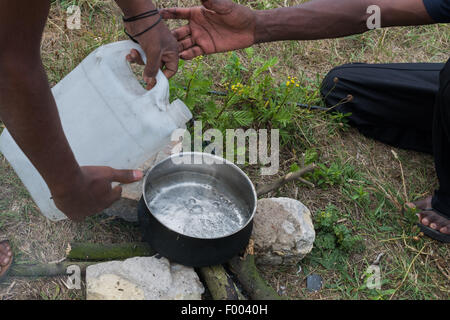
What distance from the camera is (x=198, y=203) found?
219cm

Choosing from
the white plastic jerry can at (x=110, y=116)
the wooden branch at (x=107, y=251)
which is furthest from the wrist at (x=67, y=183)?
the wooden branch at (x=107, y=251)

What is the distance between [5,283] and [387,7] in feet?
7.93

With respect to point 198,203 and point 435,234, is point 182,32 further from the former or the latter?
point 435,234

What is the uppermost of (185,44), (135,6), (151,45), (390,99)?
(135,6)

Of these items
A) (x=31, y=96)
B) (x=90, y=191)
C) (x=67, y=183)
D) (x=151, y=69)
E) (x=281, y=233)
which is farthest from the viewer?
(x=281, y=233)

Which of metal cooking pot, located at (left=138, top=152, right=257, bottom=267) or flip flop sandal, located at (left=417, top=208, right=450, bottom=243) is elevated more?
metal cooking pot, located at (left=138, top=152, right=257, bottom=267)

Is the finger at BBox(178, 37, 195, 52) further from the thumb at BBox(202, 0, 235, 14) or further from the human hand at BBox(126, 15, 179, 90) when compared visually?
the human hand at BBox(126, 15, 179, 90)

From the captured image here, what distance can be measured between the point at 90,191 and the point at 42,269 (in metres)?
0.54

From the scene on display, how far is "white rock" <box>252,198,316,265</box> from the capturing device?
83.8 inches

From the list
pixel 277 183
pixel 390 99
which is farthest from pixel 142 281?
pixel 390 99

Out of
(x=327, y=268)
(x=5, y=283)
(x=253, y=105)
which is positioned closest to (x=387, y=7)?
(x=253, y=105)

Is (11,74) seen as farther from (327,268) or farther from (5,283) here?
(327,268)

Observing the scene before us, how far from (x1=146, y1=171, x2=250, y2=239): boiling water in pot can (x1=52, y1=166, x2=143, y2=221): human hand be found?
0.31 meters

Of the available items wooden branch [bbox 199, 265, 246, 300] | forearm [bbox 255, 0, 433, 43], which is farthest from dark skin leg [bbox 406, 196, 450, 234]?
wooden branch [bbox 199, 265, 246, 300]
